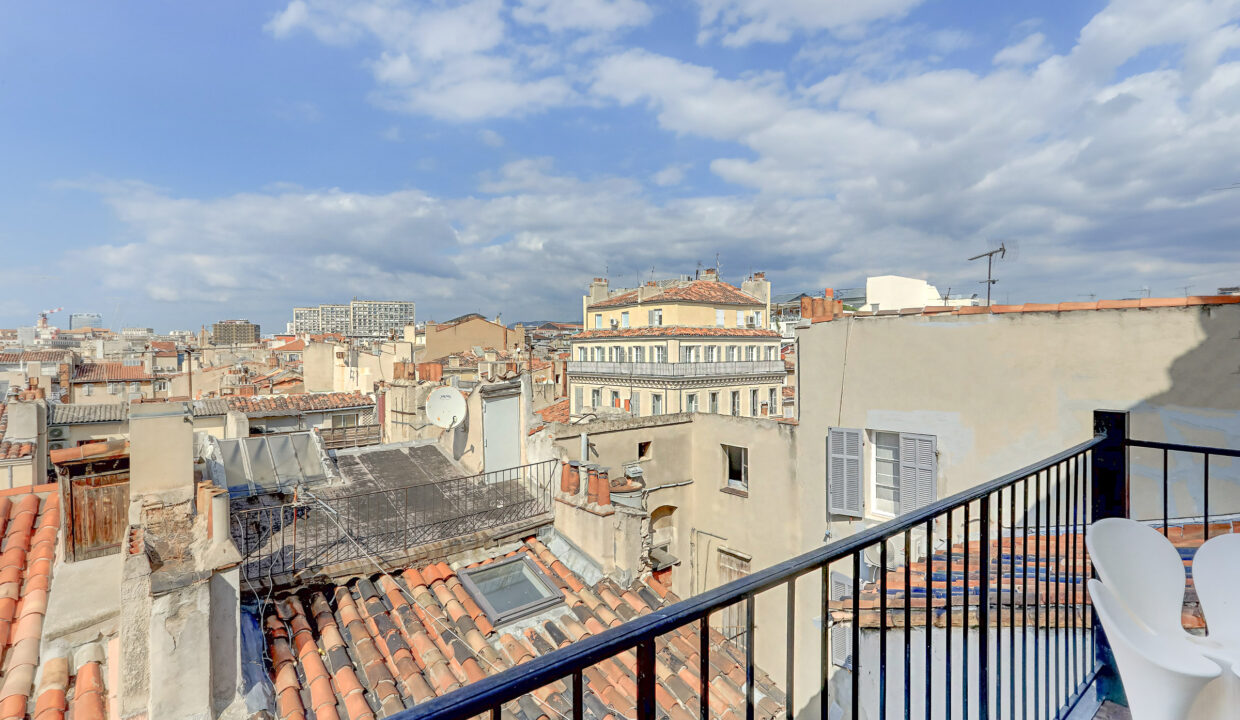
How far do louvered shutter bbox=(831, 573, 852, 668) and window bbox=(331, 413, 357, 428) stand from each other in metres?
16.0

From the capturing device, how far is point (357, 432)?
18.0 meters

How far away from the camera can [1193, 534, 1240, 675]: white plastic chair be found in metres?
2.01

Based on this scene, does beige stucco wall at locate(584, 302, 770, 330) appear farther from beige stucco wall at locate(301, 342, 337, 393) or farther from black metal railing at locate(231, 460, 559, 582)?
black metal railing at locate(231, 460, 559, 582)

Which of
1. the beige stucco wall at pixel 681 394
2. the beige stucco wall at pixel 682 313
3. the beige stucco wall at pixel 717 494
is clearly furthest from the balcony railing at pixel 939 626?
the beige stucco wall at pixel 682 313

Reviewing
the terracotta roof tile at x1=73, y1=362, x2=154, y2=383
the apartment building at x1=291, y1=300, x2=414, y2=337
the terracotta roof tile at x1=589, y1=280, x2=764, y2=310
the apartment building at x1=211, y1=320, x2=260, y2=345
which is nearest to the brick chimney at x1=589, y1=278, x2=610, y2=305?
the terracotta roof tile at x1=589, y1=280, x2=764, y2=310

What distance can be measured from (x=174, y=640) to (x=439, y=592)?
288 cm

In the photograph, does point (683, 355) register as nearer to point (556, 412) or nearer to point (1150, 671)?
point (556, 412)

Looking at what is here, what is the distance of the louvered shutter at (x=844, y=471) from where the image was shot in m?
10.1

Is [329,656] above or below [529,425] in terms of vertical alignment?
below

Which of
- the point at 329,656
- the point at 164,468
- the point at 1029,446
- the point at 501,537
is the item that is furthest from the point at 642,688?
the point at 1029,446

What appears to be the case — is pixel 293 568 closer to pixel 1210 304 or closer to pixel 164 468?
pixel 164 468

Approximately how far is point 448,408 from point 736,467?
773 centimetres

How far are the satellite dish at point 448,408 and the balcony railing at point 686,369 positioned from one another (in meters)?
19.6

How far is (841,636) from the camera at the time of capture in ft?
24.8
